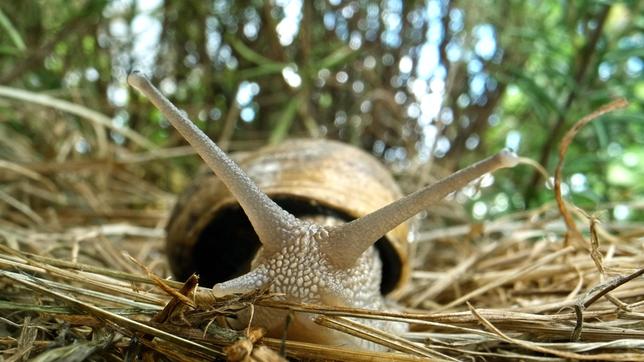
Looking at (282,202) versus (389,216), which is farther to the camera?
(282,202)

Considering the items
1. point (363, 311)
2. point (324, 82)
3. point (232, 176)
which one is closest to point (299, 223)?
point (232, 176)

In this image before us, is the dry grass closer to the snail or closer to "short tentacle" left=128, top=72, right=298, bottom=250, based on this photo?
the snail

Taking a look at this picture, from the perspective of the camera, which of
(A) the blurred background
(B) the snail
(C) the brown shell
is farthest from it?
(A) the blurred background

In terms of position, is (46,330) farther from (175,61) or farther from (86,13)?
(175,61)

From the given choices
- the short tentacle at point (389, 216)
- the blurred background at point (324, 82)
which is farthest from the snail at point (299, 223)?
the blurred background at point (324, 82)

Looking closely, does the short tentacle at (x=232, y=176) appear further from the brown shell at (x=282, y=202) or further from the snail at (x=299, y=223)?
the brown shell at (x=282, y=202)

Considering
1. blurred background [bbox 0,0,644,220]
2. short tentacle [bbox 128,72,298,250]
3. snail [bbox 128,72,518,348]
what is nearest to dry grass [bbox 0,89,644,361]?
snail [bbox 128,72,518,348]

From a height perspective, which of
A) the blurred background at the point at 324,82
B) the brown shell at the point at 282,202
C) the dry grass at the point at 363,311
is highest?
the blurred background at the point at 324,82

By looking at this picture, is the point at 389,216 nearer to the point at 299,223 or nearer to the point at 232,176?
the point at 299,223
